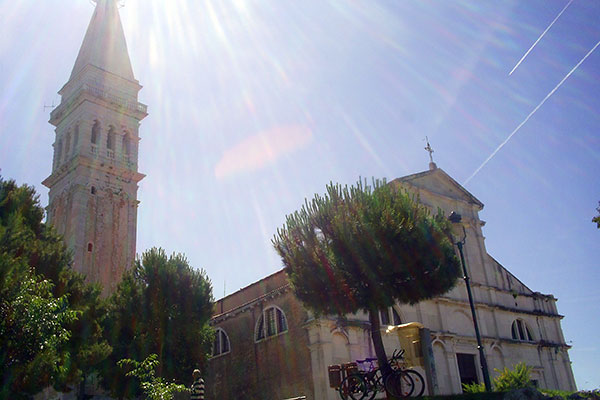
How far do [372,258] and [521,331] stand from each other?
19.4m

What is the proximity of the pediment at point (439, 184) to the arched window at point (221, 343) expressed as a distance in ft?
41.1

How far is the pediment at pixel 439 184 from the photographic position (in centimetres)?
3125

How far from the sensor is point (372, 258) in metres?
17.5

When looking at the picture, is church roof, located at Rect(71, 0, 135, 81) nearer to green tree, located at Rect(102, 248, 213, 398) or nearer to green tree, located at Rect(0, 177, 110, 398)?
green tree, located at Rect(102, 248, 213, 398)

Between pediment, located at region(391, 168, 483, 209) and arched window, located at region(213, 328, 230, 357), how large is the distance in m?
12.5

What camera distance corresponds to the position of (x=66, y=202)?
Result: 115 feet

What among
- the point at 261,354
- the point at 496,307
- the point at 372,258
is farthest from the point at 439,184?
the point at 372,258

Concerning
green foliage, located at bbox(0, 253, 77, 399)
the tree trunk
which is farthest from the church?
green foliage, located at bbox(0, 253, 77, 399)

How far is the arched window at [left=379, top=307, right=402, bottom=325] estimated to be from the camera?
85.0ft

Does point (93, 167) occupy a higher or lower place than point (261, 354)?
higher

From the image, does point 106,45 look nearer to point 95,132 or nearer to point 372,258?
point 95,132

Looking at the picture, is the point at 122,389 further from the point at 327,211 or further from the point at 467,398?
the point at 467,398

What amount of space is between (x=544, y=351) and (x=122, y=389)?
23.3 metres

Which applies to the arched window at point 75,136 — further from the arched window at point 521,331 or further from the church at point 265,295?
the arched window at point 521,331
